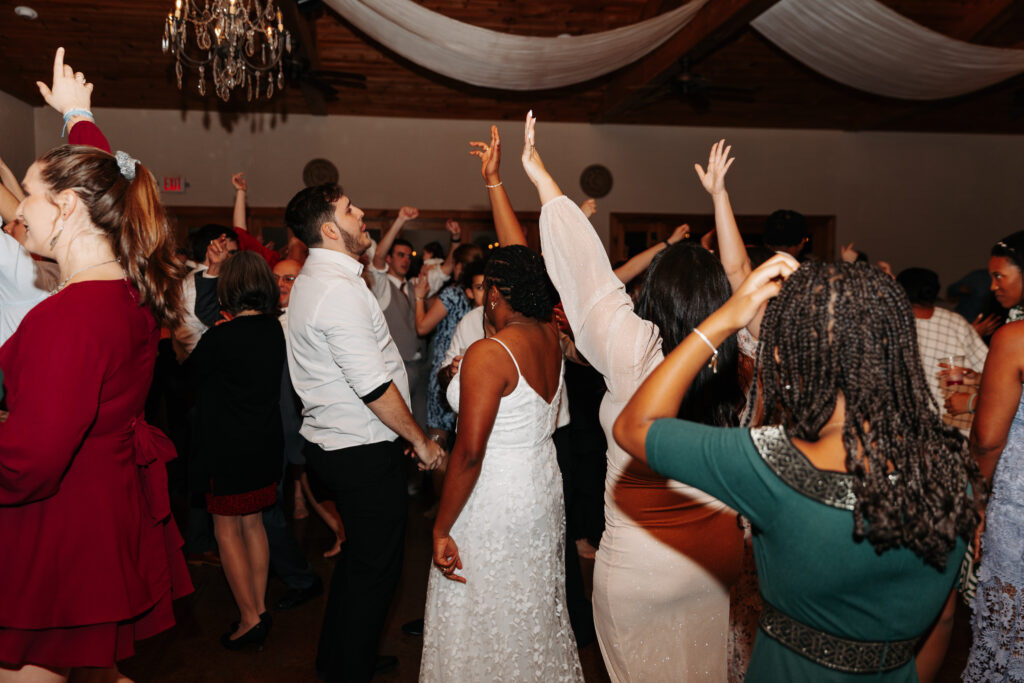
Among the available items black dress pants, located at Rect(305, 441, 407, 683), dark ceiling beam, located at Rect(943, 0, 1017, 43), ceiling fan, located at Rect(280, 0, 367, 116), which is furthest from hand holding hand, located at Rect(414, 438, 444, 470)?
dark ceiling beam, located at Rect(943, 0, 1017, 43)

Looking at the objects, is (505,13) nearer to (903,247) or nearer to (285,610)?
(285,610)

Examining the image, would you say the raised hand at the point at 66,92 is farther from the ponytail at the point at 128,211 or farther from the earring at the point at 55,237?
the earring at the point at 55,237

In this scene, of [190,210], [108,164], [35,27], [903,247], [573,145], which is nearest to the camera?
[108,164]

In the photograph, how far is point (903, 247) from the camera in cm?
870

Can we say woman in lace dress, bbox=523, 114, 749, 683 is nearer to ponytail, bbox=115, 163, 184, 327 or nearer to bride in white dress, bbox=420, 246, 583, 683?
bride in white dress, bbox=420, 246, 583, 683

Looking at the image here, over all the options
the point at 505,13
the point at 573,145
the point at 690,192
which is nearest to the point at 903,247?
the point at 690,192

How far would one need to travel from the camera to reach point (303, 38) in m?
5.50

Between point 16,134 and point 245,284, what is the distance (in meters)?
6.13

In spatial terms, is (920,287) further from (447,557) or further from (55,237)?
(55,237)

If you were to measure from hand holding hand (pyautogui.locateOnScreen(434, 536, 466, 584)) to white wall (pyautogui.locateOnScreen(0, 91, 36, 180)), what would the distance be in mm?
6939

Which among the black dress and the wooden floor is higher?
the black dress

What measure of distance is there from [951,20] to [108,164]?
23.7 feet

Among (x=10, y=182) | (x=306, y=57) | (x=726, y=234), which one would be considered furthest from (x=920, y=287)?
(x=306, y=57)

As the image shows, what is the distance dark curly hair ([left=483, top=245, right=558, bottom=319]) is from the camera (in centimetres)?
199
